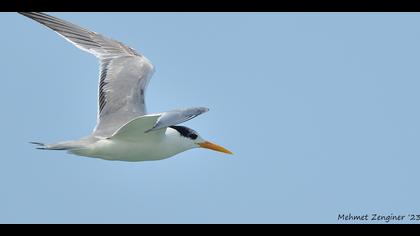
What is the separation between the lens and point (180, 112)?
8.09m

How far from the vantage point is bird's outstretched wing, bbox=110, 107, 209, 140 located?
8.05m

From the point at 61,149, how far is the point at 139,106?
179 centimetres

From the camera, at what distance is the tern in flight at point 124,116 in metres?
9.09

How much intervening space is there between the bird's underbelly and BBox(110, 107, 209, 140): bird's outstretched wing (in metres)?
0.11

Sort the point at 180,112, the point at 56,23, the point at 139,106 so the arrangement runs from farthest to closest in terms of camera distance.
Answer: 1. the point at 56,23
2. the point at 139,106
3. the point at 180,112

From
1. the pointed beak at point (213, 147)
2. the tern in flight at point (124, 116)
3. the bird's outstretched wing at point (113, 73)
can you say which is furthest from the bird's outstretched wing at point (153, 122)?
the pointed beak at point (213, 147)

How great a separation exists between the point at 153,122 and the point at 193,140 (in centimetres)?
172

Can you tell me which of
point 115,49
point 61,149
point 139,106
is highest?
point 115,49

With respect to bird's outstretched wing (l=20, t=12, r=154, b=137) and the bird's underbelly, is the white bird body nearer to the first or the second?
the bird's underbelly

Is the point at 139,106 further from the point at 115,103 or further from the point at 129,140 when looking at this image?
the point at 129,140

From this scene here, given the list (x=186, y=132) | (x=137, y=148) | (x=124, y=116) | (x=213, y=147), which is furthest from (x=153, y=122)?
(x=213, y=147)

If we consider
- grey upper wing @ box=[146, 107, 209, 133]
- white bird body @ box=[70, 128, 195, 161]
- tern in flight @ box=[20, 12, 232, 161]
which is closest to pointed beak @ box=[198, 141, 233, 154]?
tern in flight @ box=[20, 12, 232, 161]

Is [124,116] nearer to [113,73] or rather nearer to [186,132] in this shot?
[186,132]

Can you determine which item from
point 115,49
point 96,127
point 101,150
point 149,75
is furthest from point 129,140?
point 115,49
